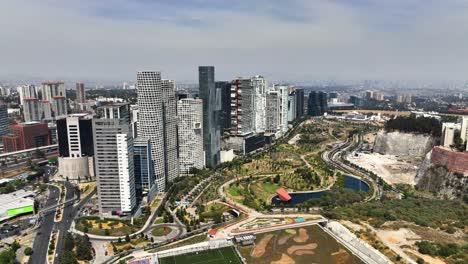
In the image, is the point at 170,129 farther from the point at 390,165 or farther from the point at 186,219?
the point at 390,165

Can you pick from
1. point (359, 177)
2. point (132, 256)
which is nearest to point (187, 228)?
point (132, 256)

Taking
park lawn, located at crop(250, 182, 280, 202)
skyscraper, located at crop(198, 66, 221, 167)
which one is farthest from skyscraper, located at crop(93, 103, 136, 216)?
skyscraper, located at crop(198, 66, 221, 167)

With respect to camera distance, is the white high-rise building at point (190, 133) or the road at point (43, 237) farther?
the white high-rise building at point (190, 133)

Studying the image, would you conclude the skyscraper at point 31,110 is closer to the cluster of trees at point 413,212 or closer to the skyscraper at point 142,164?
the skyscraper at point 142,164

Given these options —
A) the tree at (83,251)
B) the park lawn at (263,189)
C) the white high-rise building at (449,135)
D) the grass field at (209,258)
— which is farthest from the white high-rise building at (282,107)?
the tree at (83,251)

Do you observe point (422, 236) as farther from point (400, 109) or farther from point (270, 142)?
point (400, 109)

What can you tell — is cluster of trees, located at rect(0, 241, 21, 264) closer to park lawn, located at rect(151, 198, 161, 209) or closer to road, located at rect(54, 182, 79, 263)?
road, located at rect(54, 182, 79, 263)
